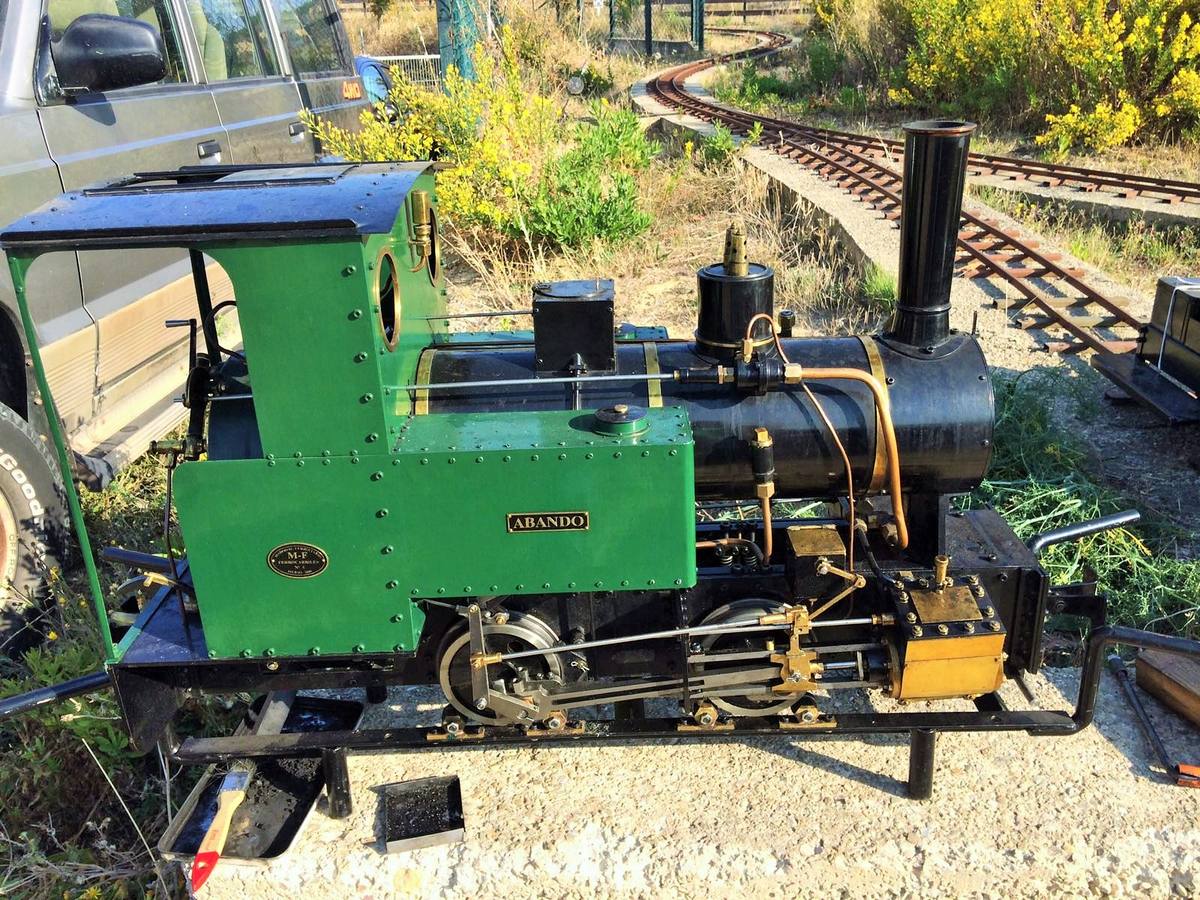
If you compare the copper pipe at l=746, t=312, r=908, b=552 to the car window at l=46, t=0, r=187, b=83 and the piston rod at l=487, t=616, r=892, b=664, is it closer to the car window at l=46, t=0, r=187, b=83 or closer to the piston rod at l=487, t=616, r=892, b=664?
the piston rod at l=487, t=616, r=892, b=664

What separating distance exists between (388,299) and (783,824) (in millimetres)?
2145

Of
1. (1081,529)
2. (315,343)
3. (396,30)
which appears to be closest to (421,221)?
(315,343)

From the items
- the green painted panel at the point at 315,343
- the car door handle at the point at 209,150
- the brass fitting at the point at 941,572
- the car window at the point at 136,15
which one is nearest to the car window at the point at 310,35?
the car window at the point at 136,15

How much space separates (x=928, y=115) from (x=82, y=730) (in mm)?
16682

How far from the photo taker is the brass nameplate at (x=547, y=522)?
2.88 meters

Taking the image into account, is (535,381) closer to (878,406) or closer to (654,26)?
(878,406)

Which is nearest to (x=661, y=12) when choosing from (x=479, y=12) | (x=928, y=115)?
(x=928, y=115)

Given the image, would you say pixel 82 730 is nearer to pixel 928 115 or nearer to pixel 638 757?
pixel 638 757

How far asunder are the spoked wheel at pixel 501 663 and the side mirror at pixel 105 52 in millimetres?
2827

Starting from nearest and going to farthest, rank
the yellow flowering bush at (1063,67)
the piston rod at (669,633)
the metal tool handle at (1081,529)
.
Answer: the piston rod at (669,633) < the metal tool handle at (1081,529) < the yellow flowering bush at (1063,67)

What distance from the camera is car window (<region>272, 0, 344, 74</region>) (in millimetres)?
7184

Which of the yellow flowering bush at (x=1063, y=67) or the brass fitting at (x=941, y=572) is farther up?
the yellow flowering bush at (x=1063, y=67)

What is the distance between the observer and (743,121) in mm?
16766

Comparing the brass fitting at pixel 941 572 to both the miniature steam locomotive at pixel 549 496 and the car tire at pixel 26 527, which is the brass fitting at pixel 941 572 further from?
→ the car tire at pixel 26 527
